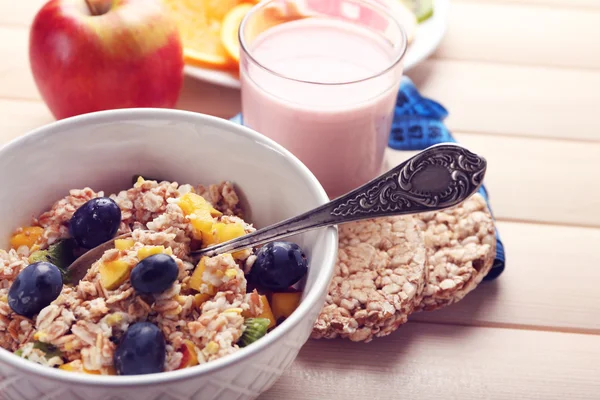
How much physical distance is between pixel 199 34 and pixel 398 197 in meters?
0.84

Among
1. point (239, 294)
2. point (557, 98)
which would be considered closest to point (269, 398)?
point (239, 294)

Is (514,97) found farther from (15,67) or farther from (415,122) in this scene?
(15,67)

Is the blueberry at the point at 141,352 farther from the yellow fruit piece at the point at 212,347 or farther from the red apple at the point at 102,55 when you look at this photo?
the red apple at the point at 102,55

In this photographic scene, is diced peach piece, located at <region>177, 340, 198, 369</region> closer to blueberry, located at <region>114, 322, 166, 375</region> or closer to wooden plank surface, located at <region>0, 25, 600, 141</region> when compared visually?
blueberry, located at <region>114, 322, 166, 375</region>

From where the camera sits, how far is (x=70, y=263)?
1.01 m

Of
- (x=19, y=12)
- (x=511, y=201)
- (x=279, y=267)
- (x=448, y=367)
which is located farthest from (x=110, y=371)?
(x=19, y=12)

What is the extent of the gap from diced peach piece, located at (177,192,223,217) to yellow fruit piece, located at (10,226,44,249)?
21 centimetres

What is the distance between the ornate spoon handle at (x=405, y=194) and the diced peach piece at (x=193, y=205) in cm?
6

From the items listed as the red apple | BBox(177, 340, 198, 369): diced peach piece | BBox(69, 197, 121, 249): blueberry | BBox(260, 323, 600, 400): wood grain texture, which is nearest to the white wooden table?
BBox(260, 323, 600, 400): wood grain texture

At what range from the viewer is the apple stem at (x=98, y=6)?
1471mm

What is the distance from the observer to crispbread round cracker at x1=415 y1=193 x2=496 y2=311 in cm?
114

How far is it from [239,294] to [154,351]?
0.14 m

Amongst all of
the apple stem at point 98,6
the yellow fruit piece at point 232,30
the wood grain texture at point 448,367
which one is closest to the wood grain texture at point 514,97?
the yellow fruit piece at point 232,30

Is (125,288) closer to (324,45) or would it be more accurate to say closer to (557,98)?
(324,45)
